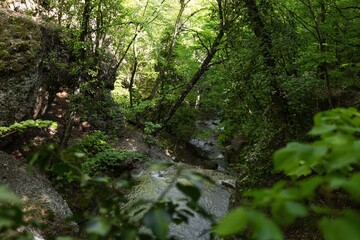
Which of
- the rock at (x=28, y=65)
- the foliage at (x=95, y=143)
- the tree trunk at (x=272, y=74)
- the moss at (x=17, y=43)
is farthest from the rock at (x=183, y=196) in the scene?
the moss at (x=17, y=43)

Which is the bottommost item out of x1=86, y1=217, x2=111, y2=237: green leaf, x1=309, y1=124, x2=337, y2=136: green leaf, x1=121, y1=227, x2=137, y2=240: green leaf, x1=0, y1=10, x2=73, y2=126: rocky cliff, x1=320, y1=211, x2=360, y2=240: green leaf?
x1=121, y1=227, x2=137, y2=240: green leaf

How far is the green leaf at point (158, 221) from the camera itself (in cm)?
78

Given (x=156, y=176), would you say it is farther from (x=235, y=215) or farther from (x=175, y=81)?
(x=235, y=215)

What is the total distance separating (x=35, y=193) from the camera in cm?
632

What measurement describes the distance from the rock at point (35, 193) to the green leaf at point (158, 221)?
552 centimetres

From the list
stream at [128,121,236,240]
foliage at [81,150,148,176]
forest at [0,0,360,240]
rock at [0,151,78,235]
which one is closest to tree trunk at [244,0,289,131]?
forest at [0,0,360,240]

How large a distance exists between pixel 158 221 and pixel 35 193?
6.31 metres

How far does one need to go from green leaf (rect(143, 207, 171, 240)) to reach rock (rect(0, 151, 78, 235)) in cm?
552

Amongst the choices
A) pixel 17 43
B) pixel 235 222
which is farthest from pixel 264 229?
pixel 17 43

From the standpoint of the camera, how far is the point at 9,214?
0.82m

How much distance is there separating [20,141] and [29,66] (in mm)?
1880

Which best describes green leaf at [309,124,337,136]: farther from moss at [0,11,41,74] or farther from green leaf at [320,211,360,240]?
moss at [0,11,41,74]

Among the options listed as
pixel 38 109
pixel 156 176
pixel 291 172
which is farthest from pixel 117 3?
pixel 291 172

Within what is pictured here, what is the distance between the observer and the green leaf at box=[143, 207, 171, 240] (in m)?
0.78
